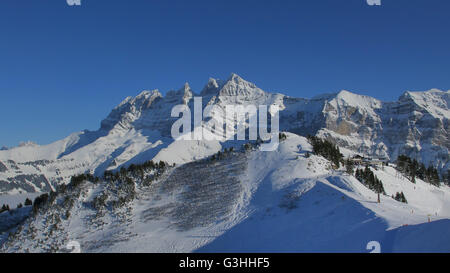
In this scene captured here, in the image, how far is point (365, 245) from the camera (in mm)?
34250

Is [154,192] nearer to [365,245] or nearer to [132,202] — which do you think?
[132,202]

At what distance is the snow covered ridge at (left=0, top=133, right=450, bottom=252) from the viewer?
40188 mm

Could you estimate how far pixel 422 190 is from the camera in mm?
88750

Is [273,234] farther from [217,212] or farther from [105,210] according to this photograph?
[105,210]

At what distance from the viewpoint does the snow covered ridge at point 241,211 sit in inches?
1582

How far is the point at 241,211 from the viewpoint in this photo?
6375cm

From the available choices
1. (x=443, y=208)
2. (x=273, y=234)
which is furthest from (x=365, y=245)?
(x=443, y=208)
